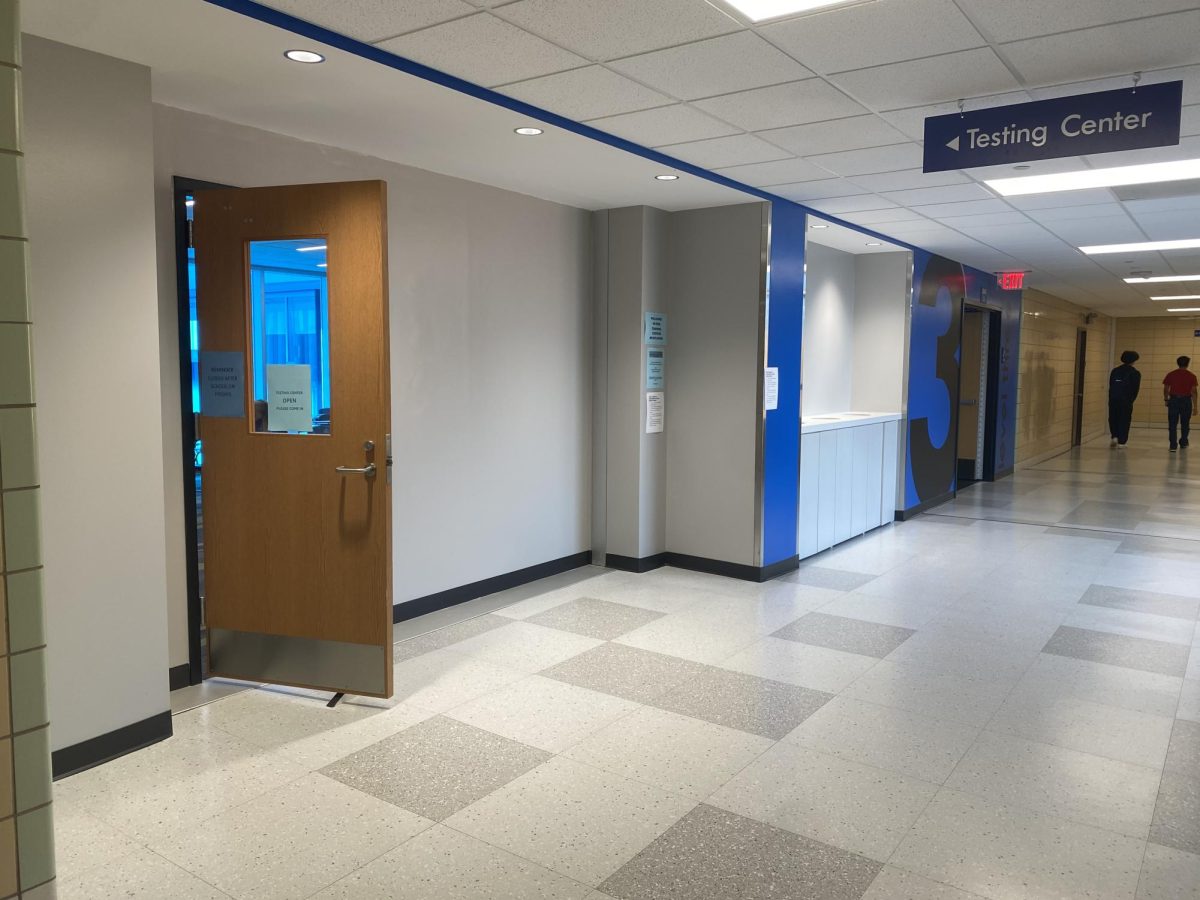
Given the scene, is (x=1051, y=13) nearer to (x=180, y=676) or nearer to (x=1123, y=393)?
(x=180, y=676)

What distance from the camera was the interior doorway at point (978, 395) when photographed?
Result: 442 inches

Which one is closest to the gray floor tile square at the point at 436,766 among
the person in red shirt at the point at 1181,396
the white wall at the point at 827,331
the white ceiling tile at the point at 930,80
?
the white ceiling tile at the point at 930,80

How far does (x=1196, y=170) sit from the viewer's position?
16.8 feet

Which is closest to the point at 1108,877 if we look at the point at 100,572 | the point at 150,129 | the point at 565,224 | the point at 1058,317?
the point at 100,572

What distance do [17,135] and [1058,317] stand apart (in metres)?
15.7

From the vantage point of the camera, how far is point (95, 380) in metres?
3.20

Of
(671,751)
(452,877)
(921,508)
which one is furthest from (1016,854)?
(921,508)

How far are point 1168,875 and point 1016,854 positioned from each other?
410 millimetres

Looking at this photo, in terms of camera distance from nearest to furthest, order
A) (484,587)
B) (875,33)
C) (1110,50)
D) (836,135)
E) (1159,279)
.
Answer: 1. (875,33)
2. (1110,50)
3. (836,135)
4. (484,587)
5. (1159,279)

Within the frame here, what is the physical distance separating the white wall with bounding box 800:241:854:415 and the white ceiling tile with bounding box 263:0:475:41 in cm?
514

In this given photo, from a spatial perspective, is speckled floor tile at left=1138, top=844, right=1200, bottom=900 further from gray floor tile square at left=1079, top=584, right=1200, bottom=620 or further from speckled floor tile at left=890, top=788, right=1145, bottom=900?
gray floor tile square at left=1079, top=584, right=1200, bottom=620

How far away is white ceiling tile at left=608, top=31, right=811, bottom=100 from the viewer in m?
3.30

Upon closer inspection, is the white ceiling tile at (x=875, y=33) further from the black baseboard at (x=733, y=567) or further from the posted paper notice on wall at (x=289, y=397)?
the black baseboard at (x=733, y=567)

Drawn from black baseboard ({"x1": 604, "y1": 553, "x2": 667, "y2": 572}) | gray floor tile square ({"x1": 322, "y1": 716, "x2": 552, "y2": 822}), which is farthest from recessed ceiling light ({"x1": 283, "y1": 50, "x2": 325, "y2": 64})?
black baseboard ({"x1": 604, "y1": 553, "x2": 667, "y2": 572})
